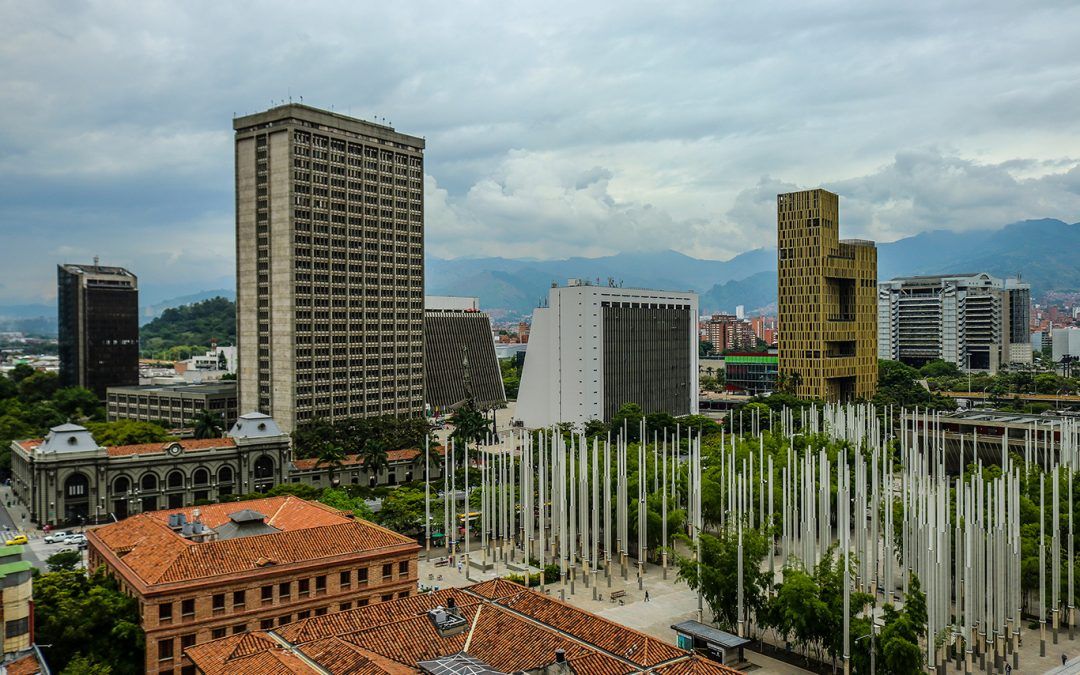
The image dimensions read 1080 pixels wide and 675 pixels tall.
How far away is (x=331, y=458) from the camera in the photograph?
94.4 metres

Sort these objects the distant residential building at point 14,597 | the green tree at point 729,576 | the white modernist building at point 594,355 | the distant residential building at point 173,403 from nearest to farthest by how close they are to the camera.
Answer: the distant residential building at point 14,597 → the green tree at point 729,576 → the distant residential building at point 173,403 → the white modernist building at point 594,355

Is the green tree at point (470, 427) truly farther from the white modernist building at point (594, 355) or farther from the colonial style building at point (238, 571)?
the colonial style building at point (238, 571)

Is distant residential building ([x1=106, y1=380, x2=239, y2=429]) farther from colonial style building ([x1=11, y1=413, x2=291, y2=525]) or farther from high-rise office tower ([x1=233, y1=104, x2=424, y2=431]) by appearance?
colonial style building ([x1=11, y1=413, x2=291, y2=525])

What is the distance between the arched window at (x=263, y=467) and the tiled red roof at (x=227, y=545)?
132 feet

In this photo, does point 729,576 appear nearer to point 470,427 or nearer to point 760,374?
point 470,427

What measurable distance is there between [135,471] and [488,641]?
207 ft

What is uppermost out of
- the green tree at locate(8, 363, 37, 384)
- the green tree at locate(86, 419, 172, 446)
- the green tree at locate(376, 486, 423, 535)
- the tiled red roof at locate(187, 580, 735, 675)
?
the green tree at locate(8, 363, 37, 384)

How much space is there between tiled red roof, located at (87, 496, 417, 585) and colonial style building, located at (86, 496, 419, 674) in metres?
0.05

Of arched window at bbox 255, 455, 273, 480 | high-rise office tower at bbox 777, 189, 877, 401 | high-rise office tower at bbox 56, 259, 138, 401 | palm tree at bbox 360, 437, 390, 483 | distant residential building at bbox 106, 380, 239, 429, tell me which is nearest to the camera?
arched window at bbox 255, 455, 273, 480

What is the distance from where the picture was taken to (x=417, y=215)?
418ft

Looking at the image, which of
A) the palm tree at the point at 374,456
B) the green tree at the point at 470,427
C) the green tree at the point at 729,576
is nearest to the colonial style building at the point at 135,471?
the palm tree at the point at 374,456

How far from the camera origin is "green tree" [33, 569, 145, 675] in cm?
4138

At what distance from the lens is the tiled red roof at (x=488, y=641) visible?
32656mm

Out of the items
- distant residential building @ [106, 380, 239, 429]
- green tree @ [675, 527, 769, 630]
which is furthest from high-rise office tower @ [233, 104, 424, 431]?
green tree @ [675, 527, 769, 630]
